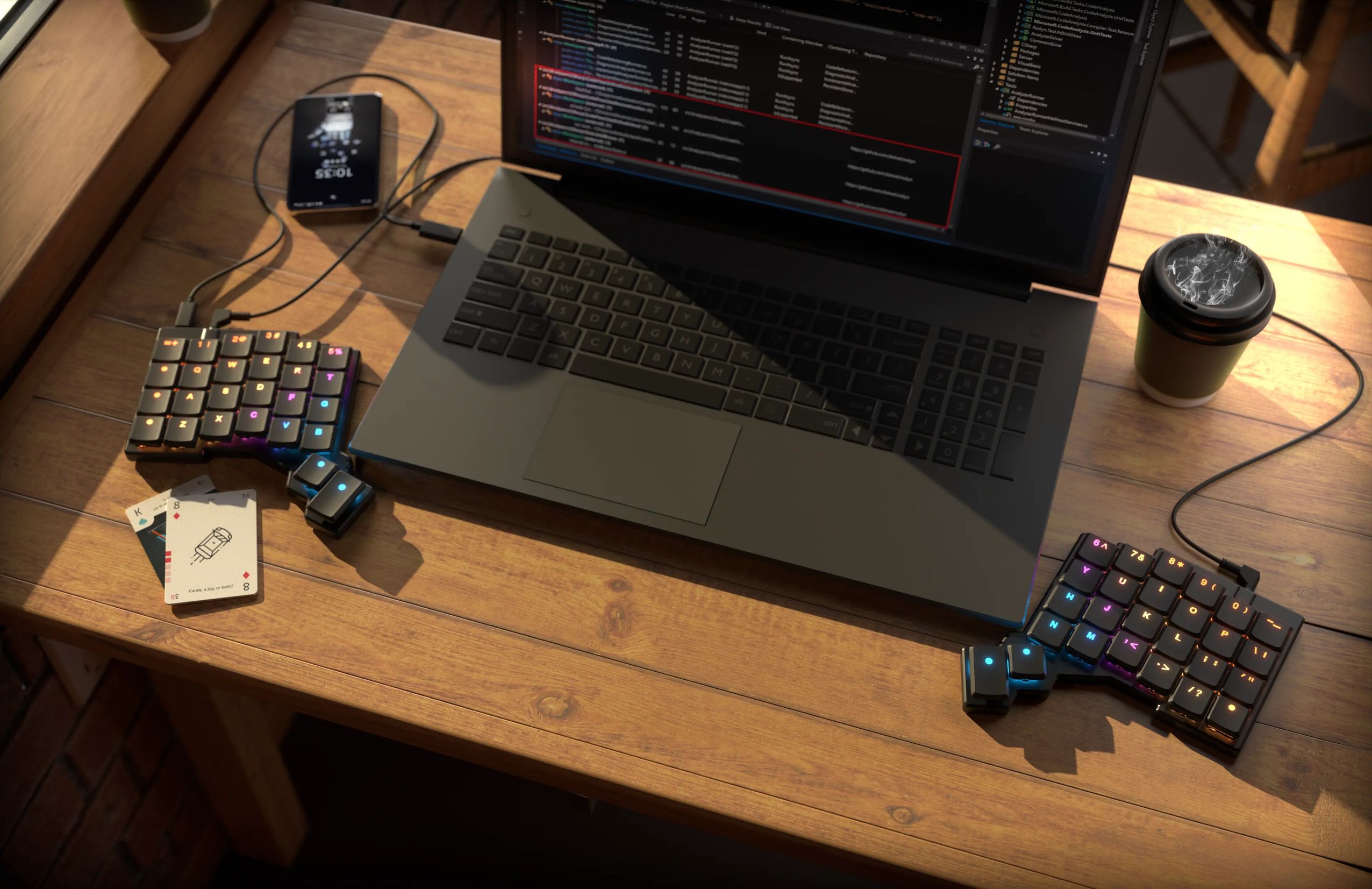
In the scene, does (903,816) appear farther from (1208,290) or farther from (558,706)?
(1208,290)

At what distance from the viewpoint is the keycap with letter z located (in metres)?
0.88

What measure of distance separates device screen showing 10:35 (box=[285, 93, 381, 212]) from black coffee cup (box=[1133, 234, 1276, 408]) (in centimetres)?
82

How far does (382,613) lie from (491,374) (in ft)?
0.80

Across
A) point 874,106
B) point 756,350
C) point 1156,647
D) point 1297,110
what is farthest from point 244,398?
point 1297,110

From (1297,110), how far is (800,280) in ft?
3.90

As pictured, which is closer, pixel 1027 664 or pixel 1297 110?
pixel 1027 664

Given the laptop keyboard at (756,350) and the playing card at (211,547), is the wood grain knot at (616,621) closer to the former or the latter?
the laptop keyboard at (756,350)

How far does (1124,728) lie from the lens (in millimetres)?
894

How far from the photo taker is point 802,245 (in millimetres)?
1102

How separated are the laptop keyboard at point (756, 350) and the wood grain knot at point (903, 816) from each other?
298 millimetres

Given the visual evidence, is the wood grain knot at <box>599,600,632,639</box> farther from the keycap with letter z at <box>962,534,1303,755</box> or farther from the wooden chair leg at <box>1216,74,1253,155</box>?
the wooden chair leg at <box>1216,74,1253,155</box>

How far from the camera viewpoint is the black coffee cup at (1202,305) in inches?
37.2

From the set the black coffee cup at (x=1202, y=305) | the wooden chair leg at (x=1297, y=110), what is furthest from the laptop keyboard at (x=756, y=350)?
the wooden chair leg at (x=1297, y=110)

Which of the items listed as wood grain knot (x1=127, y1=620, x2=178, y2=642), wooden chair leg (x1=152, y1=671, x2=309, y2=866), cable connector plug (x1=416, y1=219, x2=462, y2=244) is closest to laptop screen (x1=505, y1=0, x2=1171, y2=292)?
cable connector plug (x1=416, y1=219, x2=462, y2=244)
